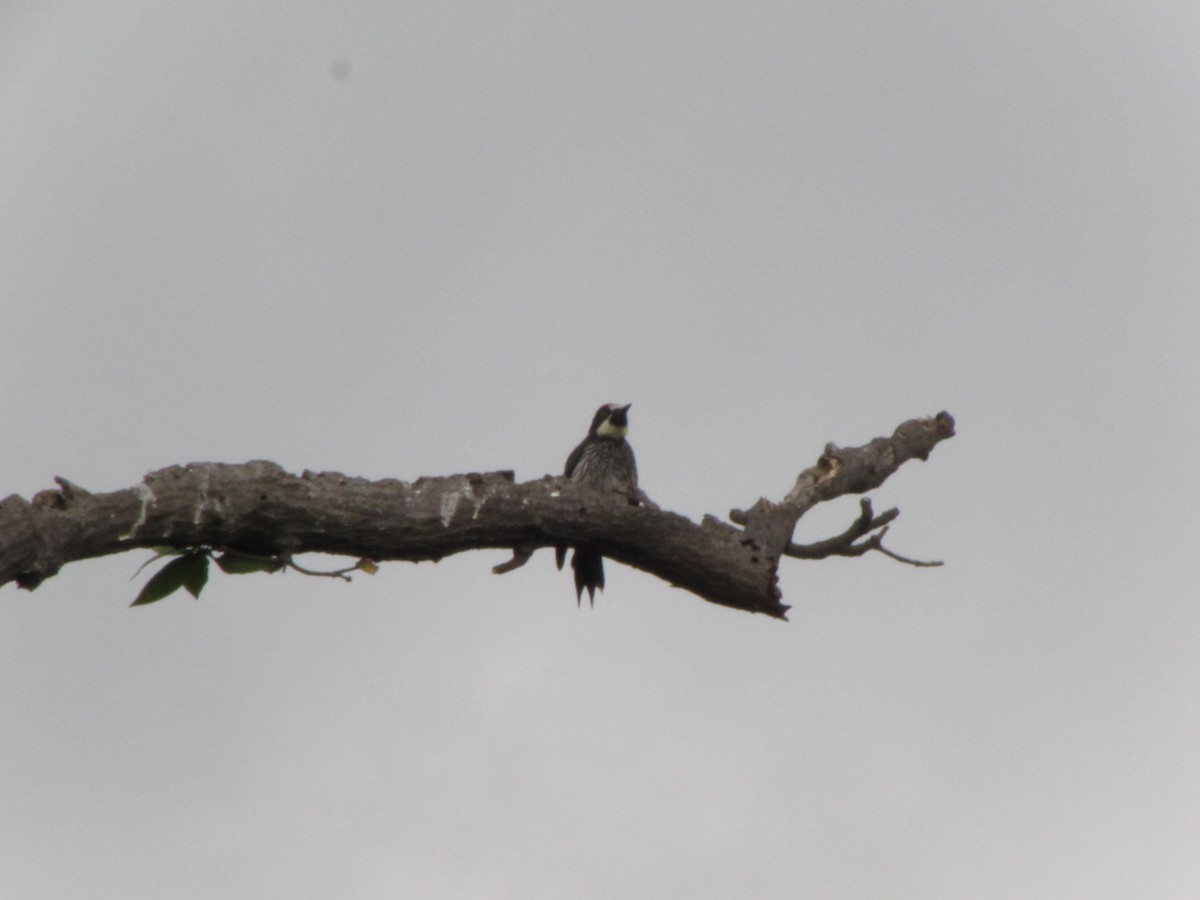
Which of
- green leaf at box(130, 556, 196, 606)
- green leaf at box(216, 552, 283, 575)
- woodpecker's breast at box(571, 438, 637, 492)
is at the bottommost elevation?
green leaf at box(130, 556, 196, 606)

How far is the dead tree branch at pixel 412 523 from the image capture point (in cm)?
339

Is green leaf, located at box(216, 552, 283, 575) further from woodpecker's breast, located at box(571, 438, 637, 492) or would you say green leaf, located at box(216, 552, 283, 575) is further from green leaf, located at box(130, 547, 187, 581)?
woodpecker's breast, located at box(571, 438, 637, 492)

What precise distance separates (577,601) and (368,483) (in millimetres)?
3005

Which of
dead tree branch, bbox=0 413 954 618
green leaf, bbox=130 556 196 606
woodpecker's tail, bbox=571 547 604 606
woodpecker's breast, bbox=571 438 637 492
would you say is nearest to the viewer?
dead tree branch, bbox=0 413 954 618

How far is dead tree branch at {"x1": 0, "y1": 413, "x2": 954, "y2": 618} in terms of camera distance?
133 inches

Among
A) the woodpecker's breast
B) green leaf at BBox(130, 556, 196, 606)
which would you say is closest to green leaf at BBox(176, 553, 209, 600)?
green leaf at BBox(130, 556, 196, 606)

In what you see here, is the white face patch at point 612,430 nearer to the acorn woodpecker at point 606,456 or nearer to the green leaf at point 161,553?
the acorn woodpecker at point 606,456

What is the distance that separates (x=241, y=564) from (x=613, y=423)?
15.5ft

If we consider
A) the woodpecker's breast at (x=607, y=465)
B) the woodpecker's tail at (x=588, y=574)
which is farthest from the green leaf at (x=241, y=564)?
the woodpecker's breast at (x=607, y=465)

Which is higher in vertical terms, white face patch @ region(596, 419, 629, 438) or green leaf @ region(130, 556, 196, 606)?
white face patch @ region(596, 419, 629, 438)

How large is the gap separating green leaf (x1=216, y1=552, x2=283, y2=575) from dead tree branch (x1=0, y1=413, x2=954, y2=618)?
0.03m

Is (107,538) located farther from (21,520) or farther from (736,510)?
(736,510)

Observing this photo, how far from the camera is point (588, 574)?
685cm

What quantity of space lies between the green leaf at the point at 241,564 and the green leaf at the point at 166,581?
0.09 m
